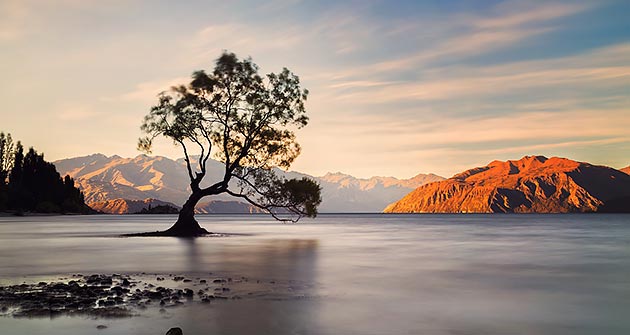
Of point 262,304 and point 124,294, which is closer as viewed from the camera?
point 262,304

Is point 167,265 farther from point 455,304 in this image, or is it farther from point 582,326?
point 582,326

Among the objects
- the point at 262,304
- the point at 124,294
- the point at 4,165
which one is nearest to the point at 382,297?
the point at 262,304

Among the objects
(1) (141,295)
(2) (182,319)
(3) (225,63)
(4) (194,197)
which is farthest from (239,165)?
(2) (182,319)

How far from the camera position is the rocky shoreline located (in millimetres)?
15609

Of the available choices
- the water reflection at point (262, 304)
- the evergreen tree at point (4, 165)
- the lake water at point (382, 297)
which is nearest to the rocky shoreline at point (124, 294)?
the water reflection at point (262, 304)

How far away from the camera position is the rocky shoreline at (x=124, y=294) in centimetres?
1561

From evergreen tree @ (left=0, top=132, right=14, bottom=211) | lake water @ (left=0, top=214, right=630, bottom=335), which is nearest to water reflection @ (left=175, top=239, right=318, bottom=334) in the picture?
lake water @ (left=0, top=214, right=630, bottom=335)

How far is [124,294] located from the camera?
18.6 metres

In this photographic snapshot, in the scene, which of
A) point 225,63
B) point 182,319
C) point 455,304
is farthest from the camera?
point 225,63

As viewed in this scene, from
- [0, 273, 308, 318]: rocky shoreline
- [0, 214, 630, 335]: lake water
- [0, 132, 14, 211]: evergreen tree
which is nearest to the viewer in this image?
[0, 214, 630, 335]: lake water

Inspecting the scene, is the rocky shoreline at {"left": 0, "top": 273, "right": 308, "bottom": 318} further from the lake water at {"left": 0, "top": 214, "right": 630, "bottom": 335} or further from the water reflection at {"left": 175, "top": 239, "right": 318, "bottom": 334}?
the lake water at {"left": 0, "top": 214, "right": 630, "bottom": 335}

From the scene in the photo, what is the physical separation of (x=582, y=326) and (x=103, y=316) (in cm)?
1323

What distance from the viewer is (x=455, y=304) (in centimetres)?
1797

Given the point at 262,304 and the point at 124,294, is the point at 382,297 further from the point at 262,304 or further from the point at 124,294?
the point at 124,294
